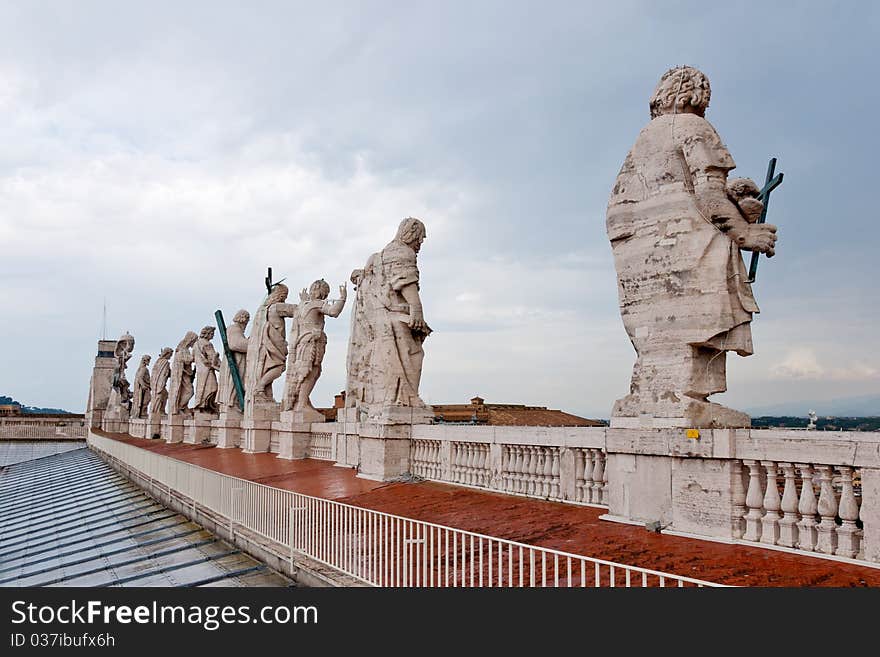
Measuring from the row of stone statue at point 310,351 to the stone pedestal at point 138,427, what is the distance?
1.65 m

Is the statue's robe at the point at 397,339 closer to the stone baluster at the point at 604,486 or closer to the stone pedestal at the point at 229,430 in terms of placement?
the stone baluster at the point at 604,486

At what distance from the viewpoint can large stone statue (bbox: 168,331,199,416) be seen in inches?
1192

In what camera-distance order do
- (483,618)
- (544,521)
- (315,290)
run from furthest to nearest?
1. (315,290)
2. (544,521)
3. (483,618)

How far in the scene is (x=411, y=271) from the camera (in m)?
12.0

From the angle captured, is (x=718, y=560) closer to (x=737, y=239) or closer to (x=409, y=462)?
(x=737, y=239)

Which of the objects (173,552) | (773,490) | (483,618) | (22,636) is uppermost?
(773,490)

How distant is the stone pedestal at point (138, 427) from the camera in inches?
1418

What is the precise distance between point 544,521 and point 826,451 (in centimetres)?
276

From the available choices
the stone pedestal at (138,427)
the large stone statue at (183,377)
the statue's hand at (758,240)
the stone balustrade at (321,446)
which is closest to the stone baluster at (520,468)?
the statue's hand at (758,240)

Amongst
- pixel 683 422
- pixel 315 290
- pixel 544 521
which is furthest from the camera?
pixel 315 290

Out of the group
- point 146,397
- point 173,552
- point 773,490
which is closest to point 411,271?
point 173,552

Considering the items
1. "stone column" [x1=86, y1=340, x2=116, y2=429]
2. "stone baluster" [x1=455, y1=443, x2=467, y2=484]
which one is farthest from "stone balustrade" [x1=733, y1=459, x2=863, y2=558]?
"stone column" [x1=86, y1=340, x2=116, y2=429]

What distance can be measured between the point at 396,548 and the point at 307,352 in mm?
12709

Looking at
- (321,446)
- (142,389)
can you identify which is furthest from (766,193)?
(142,389)
